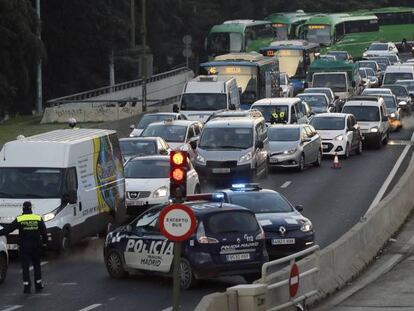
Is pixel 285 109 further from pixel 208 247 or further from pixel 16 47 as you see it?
pixel 208 247

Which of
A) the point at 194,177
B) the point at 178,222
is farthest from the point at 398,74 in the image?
the point at 178,222

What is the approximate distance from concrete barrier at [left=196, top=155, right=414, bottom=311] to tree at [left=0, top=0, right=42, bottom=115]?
3803 centimetres

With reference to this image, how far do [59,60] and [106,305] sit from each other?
216ft

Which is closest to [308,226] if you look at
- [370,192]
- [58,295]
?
[58,295]

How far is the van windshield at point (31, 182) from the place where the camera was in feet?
86.9

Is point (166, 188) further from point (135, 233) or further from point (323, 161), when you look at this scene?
point (323, 161)

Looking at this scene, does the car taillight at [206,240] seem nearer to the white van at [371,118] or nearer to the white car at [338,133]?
the white car at [338,133]

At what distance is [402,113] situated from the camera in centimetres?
6322

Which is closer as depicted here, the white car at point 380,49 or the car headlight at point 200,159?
the car headlight at point 200,159

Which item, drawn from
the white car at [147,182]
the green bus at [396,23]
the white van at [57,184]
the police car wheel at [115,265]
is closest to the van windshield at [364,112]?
the white car at [147,182]

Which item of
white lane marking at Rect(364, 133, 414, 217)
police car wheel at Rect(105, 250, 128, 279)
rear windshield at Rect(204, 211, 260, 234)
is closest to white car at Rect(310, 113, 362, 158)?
white lane marking at Rect(364, 133, 414, 217)

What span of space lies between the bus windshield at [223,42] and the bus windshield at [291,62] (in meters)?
9.72

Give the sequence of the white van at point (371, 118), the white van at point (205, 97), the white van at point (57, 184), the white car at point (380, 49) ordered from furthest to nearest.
Result: the white car at point (380, 49) → the white van at point (205, 97) → the white van at point (371, 118) → the white van at point (57, 184)

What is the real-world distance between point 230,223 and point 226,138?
58.5 feet
